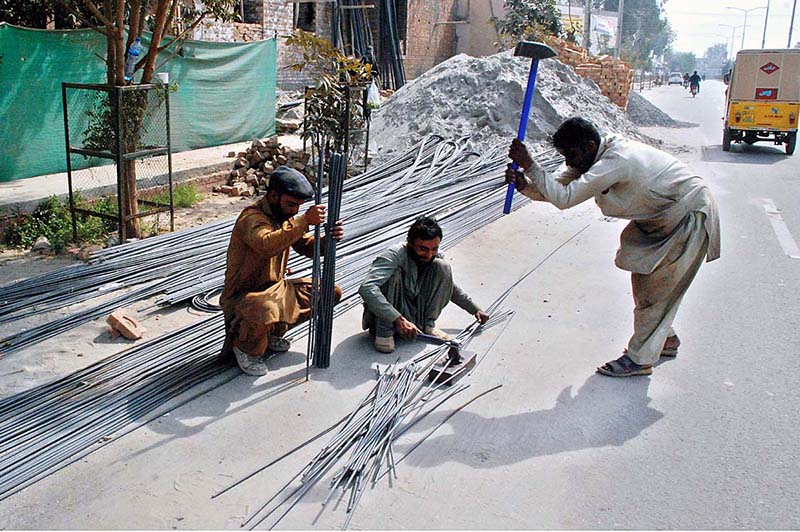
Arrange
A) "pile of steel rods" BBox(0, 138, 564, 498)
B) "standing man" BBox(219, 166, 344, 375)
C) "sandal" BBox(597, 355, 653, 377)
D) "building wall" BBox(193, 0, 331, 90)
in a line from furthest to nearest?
1. "building wall" BBox(193, 0, 331, 90)
2. "sandal" BBox(597, 355, 653, 377)
3. "standing man" BBox(219, 166, 344, 375)
4. "pile of steel rods" BBox(0, 138, 564, 498)

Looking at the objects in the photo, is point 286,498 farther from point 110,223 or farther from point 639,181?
point 110,223

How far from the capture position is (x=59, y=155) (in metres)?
9.09

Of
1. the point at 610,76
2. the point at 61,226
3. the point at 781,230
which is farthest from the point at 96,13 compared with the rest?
the point at 610,76

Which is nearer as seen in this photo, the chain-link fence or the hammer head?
the hammer head

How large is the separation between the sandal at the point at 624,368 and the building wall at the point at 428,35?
73.0ft

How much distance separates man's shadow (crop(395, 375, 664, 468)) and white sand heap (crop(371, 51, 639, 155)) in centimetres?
875

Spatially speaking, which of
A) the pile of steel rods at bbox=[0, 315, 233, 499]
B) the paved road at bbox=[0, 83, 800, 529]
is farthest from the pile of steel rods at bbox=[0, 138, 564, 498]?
the paved road at bbox=[0, 83, 800, 529]

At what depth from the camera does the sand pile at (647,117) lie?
75.3 feet

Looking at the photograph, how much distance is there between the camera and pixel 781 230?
8656 mm

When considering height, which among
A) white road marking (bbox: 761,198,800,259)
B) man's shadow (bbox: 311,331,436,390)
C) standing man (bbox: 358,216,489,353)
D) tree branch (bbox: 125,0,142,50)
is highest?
tree branch (bbox: 125,0,142,50)

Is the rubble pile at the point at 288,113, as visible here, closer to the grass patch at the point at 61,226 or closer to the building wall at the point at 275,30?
the building wall at the point at 275,30

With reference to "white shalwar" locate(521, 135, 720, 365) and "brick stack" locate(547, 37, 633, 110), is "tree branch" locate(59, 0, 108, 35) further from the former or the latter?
"brick stack" locate(547, 37, 633, 110)

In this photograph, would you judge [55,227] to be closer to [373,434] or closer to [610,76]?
[373,434]

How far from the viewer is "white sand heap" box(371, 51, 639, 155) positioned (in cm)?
1322
